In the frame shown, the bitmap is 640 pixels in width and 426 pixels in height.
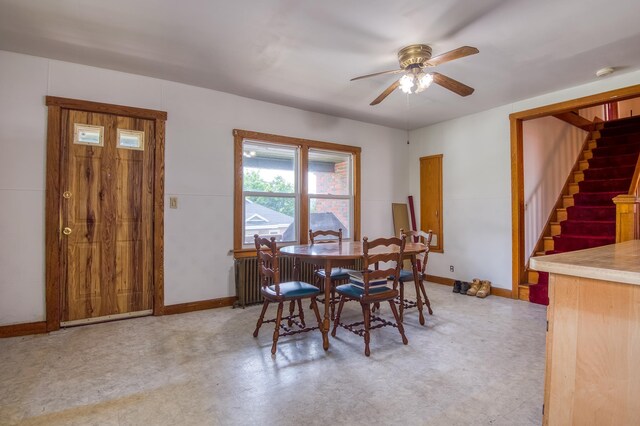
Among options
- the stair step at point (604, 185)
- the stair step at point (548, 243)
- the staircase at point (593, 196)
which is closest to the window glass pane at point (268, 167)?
the staircase at point (593, 196)

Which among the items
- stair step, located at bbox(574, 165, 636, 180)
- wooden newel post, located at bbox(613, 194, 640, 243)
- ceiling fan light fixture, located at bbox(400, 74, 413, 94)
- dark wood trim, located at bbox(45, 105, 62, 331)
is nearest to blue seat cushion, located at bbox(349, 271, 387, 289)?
ceiling fan light fixture, located at bbox(400, 74, 413, 94)

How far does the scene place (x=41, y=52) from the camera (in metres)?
3.08

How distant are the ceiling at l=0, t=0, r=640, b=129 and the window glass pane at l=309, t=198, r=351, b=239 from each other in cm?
174

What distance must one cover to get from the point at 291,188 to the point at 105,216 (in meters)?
2.27

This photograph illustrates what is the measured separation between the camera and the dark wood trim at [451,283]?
450cm

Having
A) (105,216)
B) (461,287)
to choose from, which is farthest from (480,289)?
(105,216)

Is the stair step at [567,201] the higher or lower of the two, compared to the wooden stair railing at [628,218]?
higher

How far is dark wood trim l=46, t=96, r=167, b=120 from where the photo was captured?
3225 mm

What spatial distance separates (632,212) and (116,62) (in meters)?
5.29

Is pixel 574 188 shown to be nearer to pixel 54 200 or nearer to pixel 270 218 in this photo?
pixel 270 218

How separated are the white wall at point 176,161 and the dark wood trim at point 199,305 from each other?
68mm

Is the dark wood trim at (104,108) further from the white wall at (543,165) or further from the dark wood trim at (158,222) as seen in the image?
the white wall at (543,165)

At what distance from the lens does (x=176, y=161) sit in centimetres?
382

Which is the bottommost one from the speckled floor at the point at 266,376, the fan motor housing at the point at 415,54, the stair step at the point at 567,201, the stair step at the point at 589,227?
the speckled floor at the point at 266,376
